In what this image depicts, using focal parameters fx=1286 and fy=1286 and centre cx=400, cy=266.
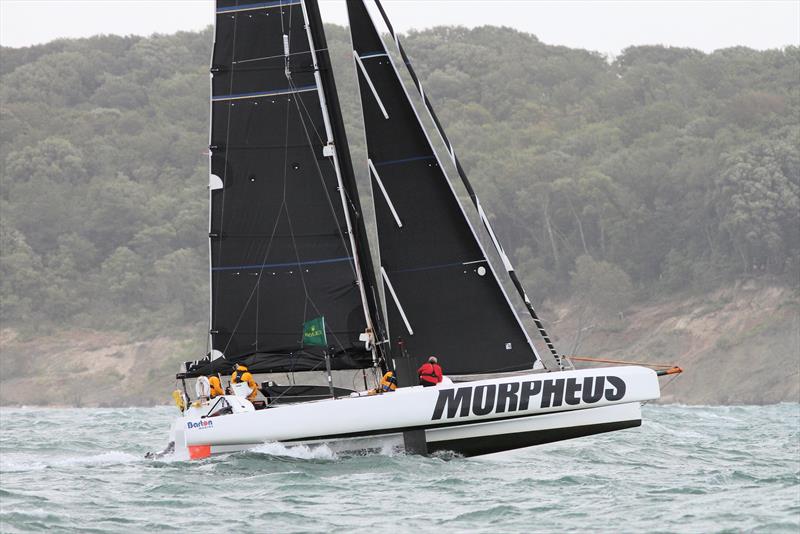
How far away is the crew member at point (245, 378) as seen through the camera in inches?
714

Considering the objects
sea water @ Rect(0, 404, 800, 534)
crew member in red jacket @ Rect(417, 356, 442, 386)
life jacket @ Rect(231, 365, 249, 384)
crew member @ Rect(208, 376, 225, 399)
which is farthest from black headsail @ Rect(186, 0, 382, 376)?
sea water @ Rect(0, 404, 800, 534)

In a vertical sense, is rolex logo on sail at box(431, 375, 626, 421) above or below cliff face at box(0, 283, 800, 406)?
above

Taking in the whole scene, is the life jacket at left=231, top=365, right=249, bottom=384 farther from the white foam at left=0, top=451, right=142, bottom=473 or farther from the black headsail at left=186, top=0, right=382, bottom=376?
the white foam at left=0, top=451, right=142, bottom=473

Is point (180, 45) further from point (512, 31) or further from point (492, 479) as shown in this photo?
point (492, 479)

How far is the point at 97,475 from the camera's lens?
17.0 m

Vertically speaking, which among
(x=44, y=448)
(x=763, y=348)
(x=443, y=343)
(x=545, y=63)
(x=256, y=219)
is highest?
(x=545, y=63)

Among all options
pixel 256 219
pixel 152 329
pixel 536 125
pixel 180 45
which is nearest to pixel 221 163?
pixel 256 219

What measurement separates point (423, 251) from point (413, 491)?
4.67m

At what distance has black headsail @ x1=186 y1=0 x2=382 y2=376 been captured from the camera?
1872 cm

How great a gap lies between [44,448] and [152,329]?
43.3m

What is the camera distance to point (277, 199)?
18.8m

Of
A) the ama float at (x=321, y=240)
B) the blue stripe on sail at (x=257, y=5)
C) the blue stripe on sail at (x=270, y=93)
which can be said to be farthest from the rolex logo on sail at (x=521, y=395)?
the blue stripe on sail at (x=257, y=5)

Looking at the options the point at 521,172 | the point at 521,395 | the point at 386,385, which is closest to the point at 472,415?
the point at 521,395

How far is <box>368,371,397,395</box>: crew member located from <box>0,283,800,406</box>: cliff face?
31360 millimetres
